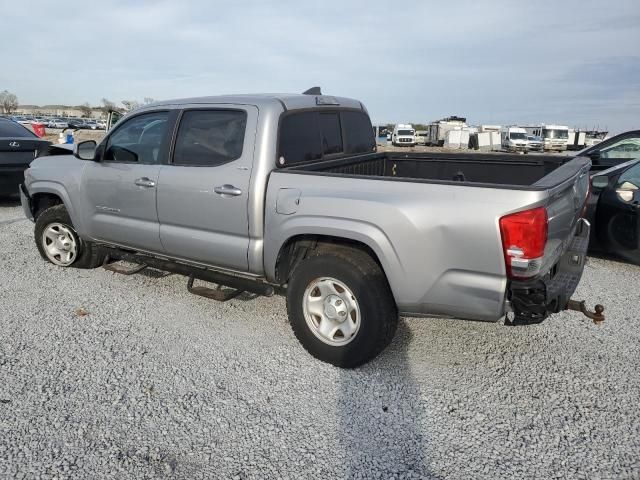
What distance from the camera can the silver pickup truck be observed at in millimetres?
2895

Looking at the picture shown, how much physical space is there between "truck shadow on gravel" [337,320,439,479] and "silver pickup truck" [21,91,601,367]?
224mm

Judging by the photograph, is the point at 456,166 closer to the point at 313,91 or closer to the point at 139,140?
the point at 313,91

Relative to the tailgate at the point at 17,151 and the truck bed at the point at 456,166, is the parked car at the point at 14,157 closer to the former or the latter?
the tailgate at the point at 17,151

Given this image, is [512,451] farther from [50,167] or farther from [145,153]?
[50,167]

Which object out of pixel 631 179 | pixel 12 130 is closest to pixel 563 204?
pixel 631 179

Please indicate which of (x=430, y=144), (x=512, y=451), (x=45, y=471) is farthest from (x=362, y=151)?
(x=430, y=144)

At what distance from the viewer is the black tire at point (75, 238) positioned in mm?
5328

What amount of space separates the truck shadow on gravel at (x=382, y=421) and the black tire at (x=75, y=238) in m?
3.31

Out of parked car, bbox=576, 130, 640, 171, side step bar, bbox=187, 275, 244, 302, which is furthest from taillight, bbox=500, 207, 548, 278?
parked car, bbox=576, 130, 640, 171

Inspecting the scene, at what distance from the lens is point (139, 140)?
180 inches

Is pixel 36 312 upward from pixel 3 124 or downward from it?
downward

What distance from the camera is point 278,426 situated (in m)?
2.91

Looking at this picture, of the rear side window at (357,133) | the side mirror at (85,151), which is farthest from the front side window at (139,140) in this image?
the rear side window at (357,133)

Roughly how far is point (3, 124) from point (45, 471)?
9.13 metres
